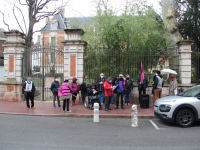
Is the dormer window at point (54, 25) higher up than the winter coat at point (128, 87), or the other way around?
the dormer window at point (54, 25)

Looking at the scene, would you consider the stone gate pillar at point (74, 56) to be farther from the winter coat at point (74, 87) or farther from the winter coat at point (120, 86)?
the winter coat at point (120, 86)

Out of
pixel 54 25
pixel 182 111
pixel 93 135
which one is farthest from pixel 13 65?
pixel 54 25

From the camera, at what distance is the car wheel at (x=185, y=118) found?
8.45m

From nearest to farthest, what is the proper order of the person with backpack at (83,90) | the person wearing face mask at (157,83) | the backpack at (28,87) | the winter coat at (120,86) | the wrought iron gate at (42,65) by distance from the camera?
the winter coat at (120,86) → the backpack at (28,87) → the person wearing face mask at (157,83) → the person with backpack at (83,90) → the wrought iron gate at (42,65)

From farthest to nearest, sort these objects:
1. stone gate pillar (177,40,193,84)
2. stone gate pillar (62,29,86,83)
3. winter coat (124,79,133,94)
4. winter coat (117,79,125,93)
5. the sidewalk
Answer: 1. stone gate pillar (62,29,86,83)
2. stone gate pillar (177,40,193,84)
3. winter coat (124,79,133,94)
4. winter coat (117,79,125,93)
5. the sidewalk

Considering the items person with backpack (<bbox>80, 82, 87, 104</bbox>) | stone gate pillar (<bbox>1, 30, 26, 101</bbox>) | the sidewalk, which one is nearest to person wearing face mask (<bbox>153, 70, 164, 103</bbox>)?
the sidewalk

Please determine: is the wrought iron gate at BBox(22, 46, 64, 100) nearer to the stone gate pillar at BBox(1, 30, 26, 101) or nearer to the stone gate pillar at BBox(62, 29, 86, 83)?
the stone gate pillar at BBox(1, 30, 26, 101)

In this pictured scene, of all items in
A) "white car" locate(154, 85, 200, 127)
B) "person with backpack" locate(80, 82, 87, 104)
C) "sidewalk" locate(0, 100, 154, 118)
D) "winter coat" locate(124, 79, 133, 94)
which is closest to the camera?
"white car" locate(154, 85, 200, 127)

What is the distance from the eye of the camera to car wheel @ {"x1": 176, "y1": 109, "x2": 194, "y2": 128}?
8.45m

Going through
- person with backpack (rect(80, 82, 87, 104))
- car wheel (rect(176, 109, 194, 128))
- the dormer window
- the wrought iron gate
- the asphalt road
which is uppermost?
the dormer window

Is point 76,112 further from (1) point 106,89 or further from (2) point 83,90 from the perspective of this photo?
(2) point 83,90

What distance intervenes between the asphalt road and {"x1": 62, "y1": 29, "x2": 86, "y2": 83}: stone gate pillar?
4655 millimetres

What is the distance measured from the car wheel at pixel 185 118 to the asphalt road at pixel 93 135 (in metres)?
0.23

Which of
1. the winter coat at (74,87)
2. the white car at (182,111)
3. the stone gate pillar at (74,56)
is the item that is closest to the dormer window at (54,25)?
the stone gate pillar at (74,56)
